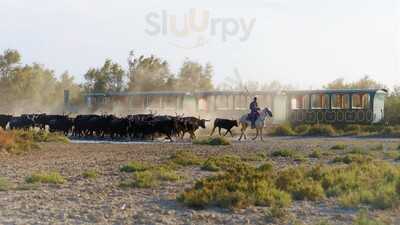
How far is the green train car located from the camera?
147 feet

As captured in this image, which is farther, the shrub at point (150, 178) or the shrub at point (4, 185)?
the shrub at point (150, 178)

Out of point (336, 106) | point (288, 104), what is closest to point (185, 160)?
point (336, 106)

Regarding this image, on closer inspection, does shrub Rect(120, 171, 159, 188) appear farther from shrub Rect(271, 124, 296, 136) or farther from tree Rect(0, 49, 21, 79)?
tree Rect(0, 49, 21, 79)

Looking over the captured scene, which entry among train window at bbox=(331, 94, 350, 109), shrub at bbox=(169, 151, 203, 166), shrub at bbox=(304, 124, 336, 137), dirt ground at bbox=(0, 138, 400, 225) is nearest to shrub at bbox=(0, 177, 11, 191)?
dirt ground at bbox=(0, 138, 400, 225)

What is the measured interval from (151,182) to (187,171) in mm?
3377

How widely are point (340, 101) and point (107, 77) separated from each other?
47.9 metres

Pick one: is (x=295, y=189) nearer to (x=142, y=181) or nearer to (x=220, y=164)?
(x=142, y=181)

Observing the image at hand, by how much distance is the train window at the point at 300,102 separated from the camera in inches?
1895

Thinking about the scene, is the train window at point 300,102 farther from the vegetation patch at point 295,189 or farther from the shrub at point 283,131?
the vegetation patch at point 295,189

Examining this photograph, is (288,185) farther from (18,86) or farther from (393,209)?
(18,86)

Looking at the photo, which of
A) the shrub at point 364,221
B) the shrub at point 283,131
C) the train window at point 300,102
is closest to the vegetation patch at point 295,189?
the shrub at point 364,221

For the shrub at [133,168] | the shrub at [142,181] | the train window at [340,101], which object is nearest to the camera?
the shrub at [142,181]

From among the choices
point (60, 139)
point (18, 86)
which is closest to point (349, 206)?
point (60, 139)

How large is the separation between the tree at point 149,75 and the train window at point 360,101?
45780 millimetres
